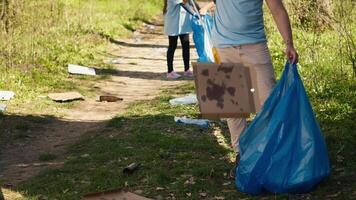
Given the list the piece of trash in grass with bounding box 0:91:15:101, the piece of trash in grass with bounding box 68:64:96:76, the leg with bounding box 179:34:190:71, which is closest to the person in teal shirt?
the piece of trash in grass with bounding box 0:91:15:101

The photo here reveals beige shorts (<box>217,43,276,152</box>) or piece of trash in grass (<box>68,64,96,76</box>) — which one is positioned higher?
beige shorts (<box>217,43,276,152</box>)

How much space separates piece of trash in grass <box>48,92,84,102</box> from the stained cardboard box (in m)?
3.94

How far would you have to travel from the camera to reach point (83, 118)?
7355 millimetres

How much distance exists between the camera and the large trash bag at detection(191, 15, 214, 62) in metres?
7.71

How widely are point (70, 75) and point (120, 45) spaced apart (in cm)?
450

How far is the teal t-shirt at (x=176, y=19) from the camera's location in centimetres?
953

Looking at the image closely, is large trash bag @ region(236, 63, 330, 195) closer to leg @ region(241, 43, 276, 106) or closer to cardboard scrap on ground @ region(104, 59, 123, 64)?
leg @ region(241, 43, 276, 106)

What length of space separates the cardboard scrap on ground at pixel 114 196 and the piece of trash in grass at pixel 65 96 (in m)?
3.93

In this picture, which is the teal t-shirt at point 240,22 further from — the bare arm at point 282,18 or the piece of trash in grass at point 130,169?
the piece of trash in grass at point 130,169

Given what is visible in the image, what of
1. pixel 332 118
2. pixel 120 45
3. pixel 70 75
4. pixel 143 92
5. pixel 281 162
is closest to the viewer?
pixel 281 162

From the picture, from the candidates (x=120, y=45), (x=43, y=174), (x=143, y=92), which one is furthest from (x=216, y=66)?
(x=120, y=45)

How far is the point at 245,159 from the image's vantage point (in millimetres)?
4191

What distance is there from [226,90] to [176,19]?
17.1 ft

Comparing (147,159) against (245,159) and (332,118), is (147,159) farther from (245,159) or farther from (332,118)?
(332,118)
